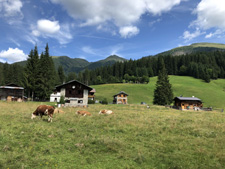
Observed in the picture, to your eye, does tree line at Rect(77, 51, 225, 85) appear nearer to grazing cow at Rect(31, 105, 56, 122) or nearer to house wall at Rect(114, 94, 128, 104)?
house wall at Rect(114, 94, 128, 104)

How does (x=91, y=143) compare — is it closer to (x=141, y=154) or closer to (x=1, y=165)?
(x=141, y=154)

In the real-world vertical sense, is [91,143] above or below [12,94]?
below

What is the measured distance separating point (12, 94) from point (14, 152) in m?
54.5

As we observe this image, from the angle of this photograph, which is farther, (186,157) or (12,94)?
(12,94)

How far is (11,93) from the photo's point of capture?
51.2 meters

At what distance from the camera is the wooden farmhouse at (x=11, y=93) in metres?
50.3

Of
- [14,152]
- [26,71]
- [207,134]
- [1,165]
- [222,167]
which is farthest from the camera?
[26,71]

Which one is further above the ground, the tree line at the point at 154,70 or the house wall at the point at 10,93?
the tree line at the point at 154,70

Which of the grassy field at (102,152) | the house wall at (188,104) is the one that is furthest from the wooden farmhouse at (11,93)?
the house wall at (188,104)

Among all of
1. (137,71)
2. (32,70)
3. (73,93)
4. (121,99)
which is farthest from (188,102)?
(137,71)

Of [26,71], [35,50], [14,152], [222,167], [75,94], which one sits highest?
[35,50]

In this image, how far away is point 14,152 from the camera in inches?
277

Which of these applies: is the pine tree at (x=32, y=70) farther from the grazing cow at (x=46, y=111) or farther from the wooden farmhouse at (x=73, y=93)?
the grazing cow at (x=46, y=111)

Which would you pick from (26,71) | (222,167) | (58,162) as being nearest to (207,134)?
(222,167)
